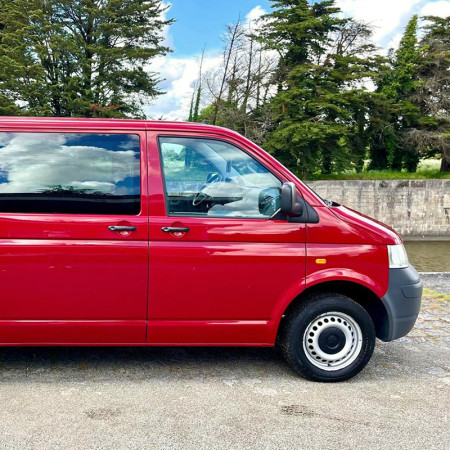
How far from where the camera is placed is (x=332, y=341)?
4055 millimetres

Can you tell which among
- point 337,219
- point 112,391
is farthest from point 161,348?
point 337,219

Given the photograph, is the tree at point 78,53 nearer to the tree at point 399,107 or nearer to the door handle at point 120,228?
the tree at point 399,107

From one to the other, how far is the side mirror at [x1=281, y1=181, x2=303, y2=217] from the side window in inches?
5.6

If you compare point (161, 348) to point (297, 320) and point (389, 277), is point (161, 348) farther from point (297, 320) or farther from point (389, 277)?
point (389, 277)

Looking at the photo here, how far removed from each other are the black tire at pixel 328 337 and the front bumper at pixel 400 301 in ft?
0.56

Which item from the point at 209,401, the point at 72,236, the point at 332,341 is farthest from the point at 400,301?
the point at 72,236

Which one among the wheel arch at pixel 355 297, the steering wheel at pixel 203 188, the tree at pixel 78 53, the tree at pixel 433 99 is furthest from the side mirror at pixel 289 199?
the tree at pixel 433 99

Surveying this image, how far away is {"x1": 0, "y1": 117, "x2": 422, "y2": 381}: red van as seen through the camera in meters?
3.74

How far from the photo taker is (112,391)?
12.4ft

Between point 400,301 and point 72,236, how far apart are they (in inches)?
106

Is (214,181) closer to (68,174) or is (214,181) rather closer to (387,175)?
(68,174)

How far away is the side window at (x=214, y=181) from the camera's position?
3.86 metres

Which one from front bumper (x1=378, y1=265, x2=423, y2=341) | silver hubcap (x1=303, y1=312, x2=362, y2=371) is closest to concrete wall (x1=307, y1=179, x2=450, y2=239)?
front bumper (x1=378, y1=265, x2=423, y2=341)

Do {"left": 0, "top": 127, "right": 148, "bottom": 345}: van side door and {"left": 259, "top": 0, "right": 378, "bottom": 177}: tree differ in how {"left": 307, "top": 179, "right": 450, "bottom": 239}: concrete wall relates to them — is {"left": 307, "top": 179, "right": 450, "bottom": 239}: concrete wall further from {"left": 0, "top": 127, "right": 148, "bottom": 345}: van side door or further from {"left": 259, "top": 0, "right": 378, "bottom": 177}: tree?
{"left": 0, "top": 127, "right": 148, "bottom": 345}: van side door
